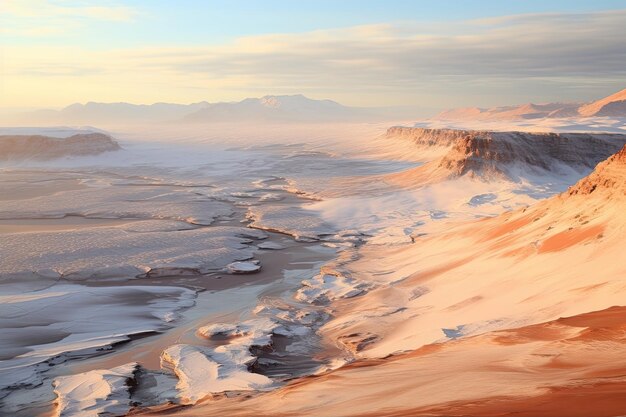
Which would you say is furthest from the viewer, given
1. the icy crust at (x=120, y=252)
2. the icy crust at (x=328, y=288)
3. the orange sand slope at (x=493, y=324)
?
the icy crust at (x=120, y=252)

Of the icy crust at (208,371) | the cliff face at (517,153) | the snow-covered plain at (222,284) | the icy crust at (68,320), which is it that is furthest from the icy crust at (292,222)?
the icy crust at (208,371)

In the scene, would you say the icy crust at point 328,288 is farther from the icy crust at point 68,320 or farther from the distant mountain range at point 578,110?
the distant mountain range at point 578,110

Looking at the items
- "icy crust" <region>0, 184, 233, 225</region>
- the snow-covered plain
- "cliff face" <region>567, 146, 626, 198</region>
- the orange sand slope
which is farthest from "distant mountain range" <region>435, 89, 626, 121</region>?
the orange sand slope

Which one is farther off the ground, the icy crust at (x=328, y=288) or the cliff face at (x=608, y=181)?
the cliff face at (x=608, y=181)

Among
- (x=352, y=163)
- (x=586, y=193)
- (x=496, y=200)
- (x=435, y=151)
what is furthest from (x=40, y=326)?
(x=435, y=151)

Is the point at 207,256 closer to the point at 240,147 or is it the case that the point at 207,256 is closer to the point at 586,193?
the point at 586,193

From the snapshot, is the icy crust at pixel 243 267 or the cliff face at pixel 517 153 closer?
the icy crust at pixel 243 267

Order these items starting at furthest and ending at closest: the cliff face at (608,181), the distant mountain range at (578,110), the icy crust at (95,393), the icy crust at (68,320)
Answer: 1. the distant mountain range at (578,110)
2. the cliff face at (608,181)
3. the icy crust at (68,320)
4. the icy crust at (95,393)
